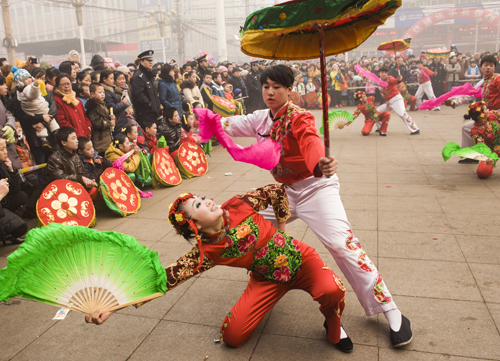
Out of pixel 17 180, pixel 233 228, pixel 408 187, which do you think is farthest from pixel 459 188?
pixel 17 180

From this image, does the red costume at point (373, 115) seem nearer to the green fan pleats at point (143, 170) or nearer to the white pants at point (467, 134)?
the white pants at point (467, 134)

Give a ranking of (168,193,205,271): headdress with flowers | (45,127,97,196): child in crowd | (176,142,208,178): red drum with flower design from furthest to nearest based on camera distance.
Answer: (176,142,208,178): red drum with flower design
(45,127,97,196): child in crowd
(168,193,205,271): headdress with flowers

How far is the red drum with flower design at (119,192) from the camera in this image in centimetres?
506

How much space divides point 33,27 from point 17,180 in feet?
203

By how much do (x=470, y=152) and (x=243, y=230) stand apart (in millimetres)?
4395

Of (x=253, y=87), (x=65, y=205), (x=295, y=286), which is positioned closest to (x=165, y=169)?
(x=65, y=205)

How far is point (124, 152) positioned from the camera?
19.9ft

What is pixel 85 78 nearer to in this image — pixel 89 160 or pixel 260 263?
pixel 89 160

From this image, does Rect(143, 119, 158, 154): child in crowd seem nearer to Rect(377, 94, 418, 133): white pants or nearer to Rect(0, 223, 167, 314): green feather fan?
Rect(0, 223, 167, 314): green feather fan

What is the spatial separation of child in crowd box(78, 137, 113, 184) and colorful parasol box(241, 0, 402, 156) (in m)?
3.25

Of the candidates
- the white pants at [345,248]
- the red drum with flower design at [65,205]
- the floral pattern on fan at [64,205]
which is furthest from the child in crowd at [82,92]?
the white pants at [345,248]

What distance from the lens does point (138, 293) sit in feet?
6.44

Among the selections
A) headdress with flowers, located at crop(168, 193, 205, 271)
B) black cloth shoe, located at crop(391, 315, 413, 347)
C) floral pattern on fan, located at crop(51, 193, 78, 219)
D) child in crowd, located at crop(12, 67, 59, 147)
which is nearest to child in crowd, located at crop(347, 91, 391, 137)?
child in crowd, located at crop(12, 67, 59, 147)

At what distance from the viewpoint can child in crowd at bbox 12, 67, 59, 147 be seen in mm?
5090
